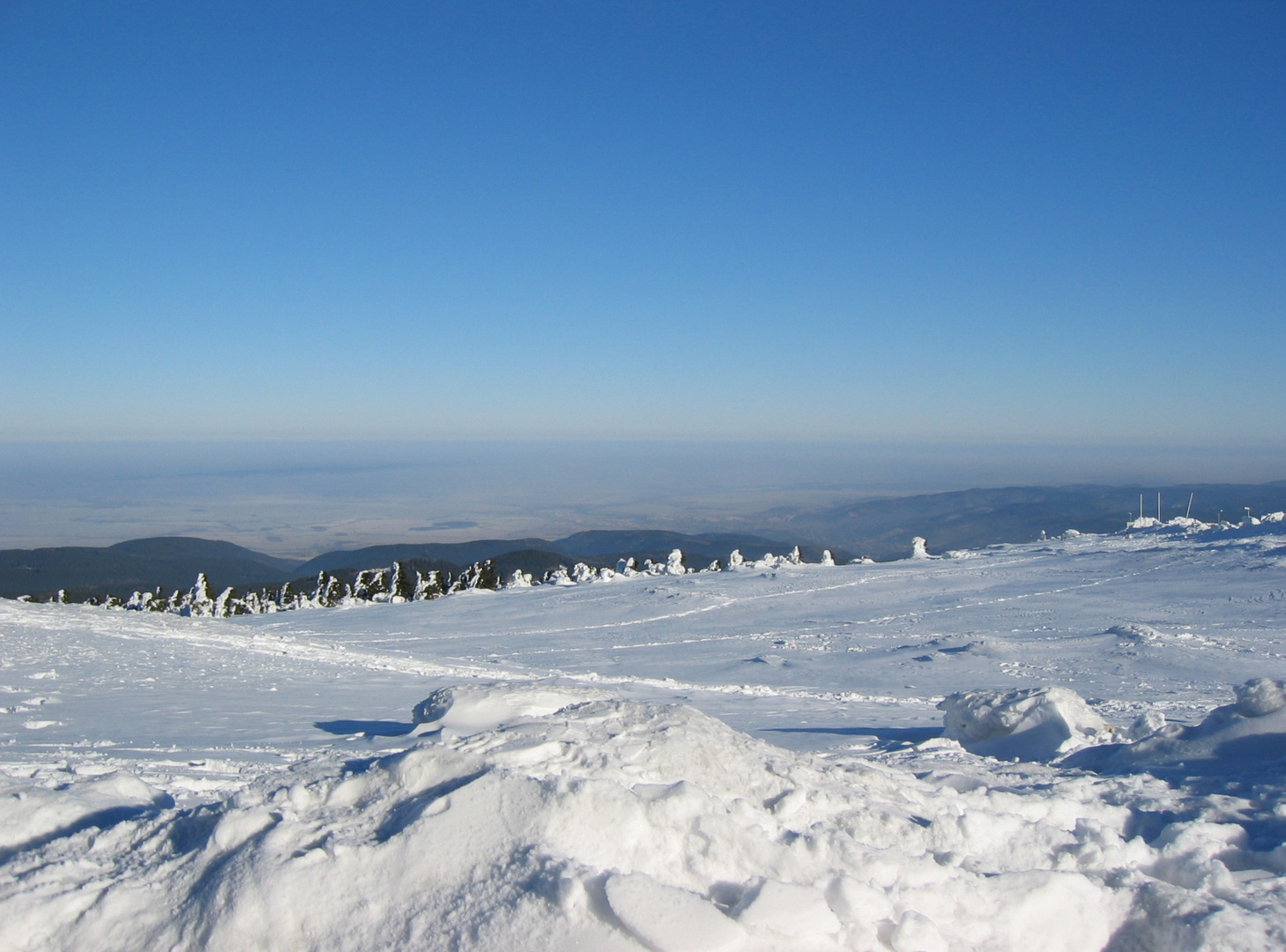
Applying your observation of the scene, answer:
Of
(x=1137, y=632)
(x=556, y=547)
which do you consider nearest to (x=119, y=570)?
(x=556, y=547)

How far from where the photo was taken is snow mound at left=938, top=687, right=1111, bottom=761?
8.67 meters

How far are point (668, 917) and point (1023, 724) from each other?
7054 millimetres

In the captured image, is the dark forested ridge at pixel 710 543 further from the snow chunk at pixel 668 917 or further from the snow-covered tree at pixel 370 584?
the snow chunk at pixel 668 917

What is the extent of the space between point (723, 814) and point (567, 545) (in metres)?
146

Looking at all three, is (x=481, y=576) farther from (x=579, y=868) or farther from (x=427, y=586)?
(x=579, y=868)

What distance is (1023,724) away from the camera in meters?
9.15

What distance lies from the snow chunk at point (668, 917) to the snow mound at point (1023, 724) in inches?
239

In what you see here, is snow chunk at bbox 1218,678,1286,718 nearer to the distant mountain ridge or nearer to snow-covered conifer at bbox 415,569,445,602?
snow-covered conifer at bbox 415,569,445,602

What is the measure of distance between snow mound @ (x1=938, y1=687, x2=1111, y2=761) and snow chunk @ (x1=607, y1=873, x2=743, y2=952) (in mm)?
6065

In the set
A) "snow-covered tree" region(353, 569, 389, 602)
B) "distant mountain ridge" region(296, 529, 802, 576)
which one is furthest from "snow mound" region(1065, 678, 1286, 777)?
"distant mountain ridge" region(296, 529, 802, 576)

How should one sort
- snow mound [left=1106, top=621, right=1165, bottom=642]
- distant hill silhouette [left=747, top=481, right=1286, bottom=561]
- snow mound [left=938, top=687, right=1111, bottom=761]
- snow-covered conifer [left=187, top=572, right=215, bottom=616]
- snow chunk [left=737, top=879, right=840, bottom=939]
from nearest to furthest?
1. snow chunk [left=737, top=879, right=840, bottom=939]
2. snow mound [left=938, top=687, right=1111, bottom=761]
3. snow mound [left=1106, top=621, right=1165, bottom=642]
4. snow-covered conifer [left=187, top=572, right=215, bottom=616]
5. distant hill silhouette [left=747, top=481, right=1286, bottom=561]

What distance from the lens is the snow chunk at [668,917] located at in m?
3.52

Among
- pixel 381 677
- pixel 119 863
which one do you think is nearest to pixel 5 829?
pixel 119 863

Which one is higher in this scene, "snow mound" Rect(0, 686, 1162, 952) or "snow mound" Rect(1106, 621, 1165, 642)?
"snow mound" Rect(0, 686, 1162, 952)
